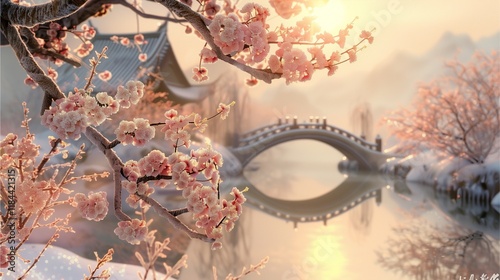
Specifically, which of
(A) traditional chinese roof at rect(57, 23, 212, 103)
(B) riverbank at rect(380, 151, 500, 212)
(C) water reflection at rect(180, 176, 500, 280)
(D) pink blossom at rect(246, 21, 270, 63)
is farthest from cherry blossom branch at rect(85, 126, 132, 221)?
(A) traditional chinese roof at rect(57, 23, 212, 103)

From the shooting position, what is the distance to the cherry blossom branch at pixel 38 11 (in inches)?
80.4

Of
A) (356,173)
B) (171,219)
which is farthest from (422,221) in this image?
(356,173)

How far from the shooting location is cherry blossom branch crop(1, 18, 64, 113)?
215cm

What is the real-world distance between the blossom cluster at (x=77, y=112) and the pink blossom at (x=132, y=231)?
1.39 feet

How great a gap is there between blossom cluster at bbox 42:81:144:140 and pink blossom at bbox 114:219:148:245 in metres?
0.42

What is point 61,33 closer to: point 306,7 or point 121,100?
point 121,100

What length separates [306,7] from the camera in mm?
2277

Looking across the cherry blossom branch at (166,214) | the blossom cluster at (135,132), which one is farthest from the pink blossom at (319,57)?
the cherry blossom branch at (166,214)

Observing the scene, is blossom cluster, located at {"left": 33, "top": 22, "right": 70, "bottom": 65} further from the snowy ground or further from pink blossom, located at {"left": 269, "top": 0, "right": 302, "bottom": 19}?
pink blossom, located at {"left": 269, "top": 0, "right": 302, "bottom": 19}

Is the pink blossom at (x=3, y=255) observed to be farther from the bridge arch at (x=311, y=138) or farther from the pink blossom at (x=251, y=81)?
the bridge arch at (x=311, y=138)

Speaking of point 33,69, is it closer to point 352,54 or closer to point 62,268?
point 352,54

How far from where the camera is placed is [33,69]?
2.21 meters

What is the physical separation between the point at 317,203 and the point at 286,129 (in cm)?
745

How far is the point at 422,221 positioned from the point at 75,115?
9.27 metres
